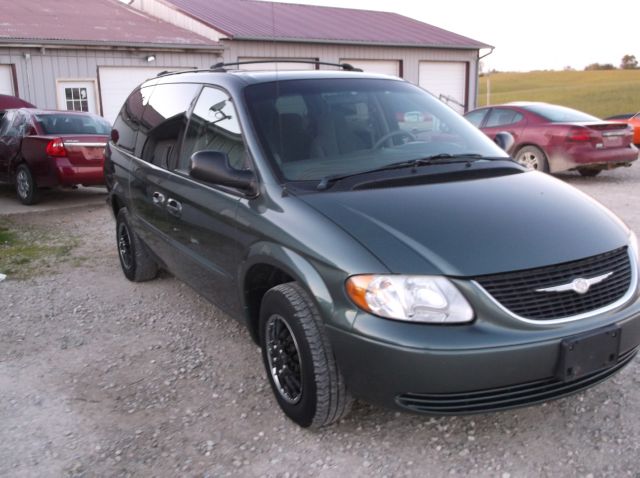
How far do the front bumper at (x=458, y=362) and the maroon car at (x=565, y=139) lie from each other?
315 inches

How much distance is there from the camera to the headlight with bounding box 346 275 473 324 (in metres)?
2.52

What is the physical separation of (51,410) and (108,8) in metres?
21.2

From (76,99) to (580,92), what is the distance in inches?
1613

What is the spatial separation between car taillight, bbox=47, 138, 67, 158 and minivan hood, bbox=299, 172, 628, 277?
7503 millimetres

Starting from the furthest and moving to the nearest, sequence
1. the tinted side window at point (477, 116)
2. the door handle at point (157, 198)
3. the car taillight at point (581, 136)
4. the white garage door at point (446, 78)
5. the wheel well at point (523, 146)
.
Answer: the white garage door at point (446, 78) < the tinted side window at point (477, 116) < the wheel well at point (523, 146) < the car taillight at point (581, 136) < the door handle at point (157, 198)

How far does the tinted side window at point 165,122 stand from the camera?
14.0ft

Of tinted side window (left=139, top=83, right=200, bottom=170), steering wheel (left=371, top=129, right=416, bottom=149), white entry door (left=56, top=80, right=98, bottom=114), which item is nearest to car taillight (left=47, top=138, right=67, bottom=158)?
tinted side window (left=139, top=83, right=200, bottom=170)

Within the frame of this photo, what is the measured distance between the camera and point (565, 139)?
10.4 meters

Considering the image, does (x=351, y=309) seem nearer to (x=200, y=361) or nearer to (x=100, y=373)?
(x=200, y=361)

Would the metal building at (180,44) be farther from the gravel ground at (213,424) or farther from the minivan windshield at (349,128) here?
the gravel ground at (213,424)

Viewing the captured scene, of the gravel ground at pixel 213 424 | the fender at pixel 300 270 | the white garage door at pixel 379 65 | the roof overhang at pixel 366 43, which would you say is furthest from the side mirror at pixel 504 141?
the white garage door at pixel 379 65

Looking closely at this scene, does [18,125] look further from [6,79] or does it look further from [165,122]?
[165,122]

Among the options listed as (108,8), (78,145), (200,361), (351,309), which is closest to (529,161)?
(78,145)

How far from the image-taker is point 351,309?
8.61 feet
